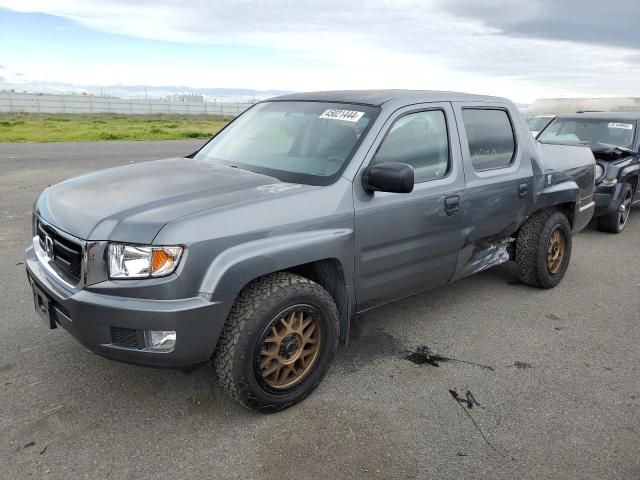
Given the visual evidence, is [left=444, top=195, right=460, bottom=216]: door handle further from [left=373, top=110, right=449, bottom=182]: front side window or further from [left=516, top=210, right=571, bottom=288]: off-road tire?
[left=516, top=210, right=571, bottom=288]: off-road tire

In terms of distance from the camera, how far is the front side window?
3588mm

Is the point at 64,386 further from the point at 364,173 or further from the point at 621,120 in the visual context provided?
the point at 621,120

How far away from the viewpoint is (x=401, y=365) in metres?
3.67

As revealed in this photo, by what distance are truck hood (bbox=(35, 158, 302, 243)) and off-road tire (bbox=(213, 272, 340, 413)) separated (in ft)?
1.61

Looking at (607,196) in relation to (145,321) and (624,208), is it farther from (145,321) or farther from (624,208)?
(145,321)

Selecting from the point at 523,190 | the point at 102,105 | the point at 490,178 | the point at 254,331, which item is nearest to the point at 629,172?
the point at 523,190

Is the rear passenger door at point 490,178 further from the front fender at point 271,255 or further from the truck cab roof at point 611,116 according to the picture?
the truck cab roof at point 611,116

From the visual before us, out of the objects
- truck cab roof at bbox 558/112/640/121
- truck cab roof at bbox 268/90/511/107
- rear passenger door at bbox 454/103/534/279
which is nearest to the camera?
truck cab roof at bbox 268/90/511/107

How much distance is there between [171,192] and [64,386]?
1.34 m

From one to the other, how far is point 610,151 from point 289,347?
6.58 m

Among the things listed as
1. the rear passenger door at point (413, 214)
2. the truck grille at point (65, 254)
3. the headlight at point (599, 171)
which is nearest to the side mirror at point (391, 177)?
the rear passenger door at point (413, 214)

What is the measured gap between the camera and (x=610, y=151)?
7746 mm

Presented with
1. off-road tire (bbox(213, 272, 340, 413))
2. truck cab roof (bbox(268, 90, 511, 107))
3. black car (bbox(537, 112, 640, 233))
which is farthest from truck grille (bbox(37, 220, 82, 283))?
black car (bbox(537, 112, 640, 233))

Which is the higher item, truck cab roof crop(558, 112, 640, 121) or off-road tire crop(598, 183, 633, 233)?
truck cab roof crop(558, 112, 640, 121)
